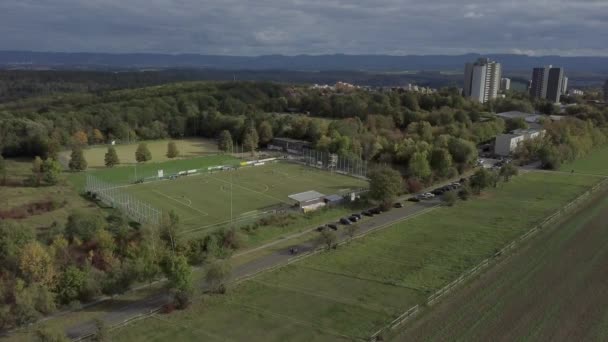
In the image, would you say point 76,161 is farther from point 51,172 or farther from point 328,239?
point 328,239

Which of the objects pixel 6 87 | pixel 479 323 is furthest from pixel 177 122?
pixel 6 87

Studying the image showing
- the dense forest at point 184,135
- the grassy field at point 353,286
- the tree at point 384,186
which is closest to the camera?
the grassy field at point 353,286

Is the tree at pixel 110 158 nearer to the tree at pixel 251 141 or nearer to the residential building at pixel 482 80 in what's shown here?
the tree at pixel 251 141

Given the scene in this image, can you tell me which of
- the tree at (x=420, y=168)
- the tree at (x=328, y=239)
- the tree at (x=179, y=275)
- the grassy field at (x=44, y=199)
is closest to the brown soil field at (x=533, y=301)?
the tree at (x=328, y=239)

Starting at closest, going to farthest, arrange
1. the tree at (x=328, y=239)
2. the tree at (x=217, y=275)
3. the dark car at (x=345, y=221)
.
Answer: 1. the tree at (x=217, y=275)
2. the tree at (x=328, y=239)
3. the dark car at (x=345, y=221)

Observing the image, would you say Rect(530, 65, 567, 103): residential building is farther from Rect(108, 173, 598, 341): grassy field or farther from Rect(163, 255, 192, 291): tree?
Rect(163, 255, 192, 291): tree

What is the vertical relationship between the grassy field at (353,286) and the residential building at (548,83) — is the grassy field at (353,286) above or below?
below
